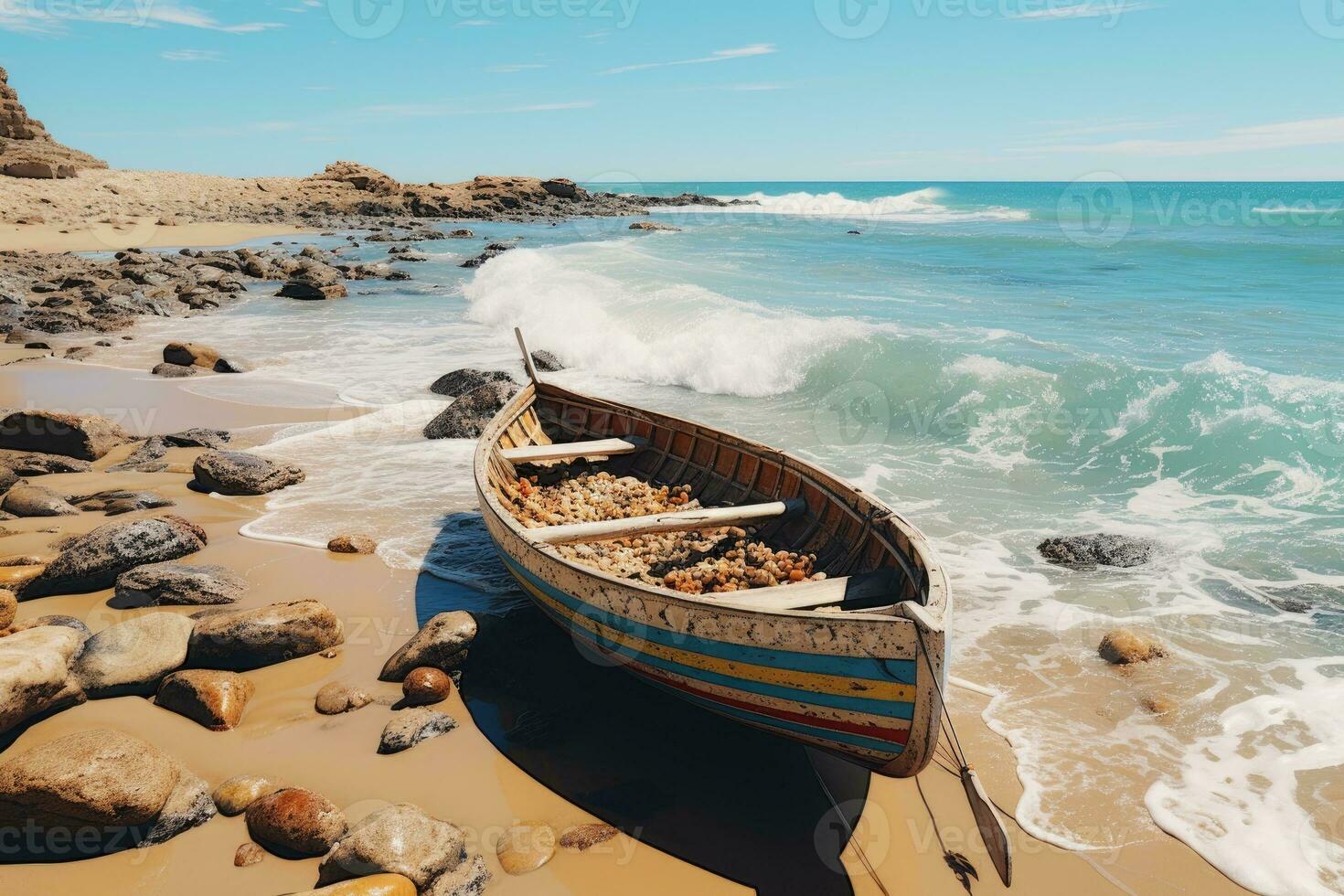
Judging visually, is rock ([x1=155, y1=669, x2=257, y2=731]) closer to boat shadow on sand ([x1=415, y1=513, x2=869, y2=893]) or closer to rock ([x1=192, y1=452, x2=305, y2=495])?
boat shadow on sand ([x1=415, y1=513, x2=869, y2=893])

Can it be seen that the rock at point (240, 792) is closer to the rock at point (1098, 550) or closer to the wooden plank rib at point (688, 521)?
the wooden plank rib at point (688, 521)

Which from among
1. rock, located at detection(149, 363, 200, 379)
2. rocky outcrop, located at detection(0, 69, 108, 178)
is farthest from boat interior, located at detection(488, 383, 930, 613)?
rocky outcrop, located at detection(0, 69, 108, 178)

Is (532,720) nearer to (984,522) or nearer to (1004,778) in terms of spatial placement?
(1004,778)

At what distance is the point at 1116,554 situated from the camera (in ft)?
28.0

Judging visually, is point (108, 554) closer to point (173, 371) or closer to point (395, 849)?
point (395, 849)

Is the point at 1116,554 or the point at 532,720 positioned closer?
the point at 532,720

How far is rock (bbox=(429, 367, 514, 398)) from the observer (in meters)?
14.8

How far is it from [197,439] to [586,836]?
988 cm

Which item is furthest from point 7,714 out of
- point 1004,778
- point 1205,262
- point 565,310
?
point 1205,262

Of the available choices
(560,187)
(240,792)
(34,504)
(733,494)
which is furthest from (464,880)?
(560,187)

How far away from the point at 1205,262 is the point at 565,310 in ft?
88.1

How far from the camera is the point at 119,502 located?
9102mm

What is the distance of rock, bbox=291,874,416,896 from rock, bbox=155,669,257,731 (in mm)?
1879

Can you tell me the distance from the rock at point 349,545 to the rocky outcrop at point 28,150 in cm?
6042
